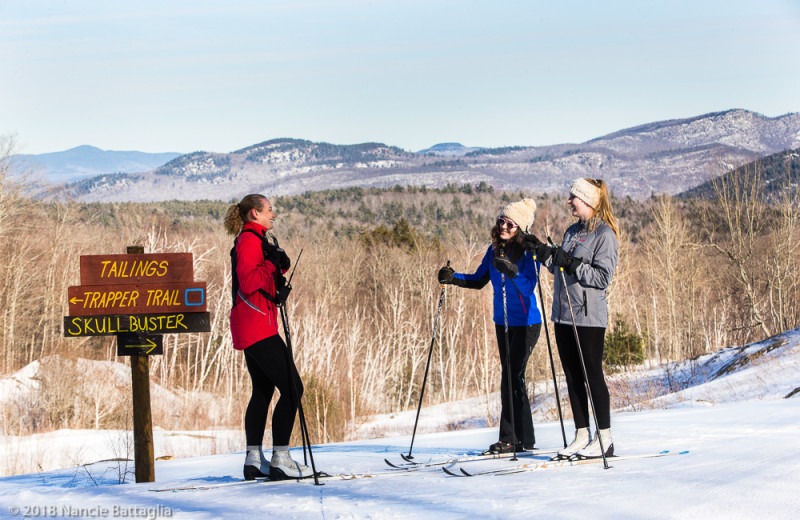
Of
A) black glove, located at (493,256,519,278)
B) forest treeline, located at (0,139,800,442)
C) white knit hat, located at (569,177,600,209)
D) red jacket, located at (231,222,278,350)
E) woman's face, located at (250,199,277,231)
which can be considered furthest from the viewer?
forest treeline, located at (0,139,800,442)

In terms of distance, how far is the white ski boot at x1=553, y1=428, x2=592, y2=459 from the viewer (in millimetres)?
5115

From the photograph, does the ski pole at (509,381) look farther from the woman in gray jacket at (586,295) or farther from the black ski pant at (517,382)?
the woman in gray jacket at (586,295)

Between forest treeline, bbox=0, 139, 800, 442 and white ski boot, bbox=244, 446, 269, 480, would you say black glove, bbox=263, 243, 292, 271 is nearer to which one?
white ski boot, bbox=244, 446, 269, 480

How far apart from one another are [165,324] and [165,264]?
443 millimetres

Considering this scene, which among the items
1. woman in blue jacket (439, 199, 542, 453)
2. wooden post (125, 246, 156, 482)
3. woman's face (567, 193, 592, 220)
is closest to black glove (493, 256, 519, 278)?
woman in blue jacket (439, 199, 542, 453)

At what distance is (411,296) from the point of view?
49.2 metres

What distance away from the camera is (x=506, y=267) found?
5.29 meters

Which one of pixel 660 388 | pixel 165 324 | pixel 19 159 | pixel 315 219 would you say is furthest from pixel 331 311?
pixel 315 219

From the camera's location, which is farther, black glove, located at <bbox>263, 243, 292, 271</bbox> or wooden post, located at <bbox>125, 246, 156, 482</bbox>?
wooden post, located at <bbox>125, 246, 156, 482</bbox>

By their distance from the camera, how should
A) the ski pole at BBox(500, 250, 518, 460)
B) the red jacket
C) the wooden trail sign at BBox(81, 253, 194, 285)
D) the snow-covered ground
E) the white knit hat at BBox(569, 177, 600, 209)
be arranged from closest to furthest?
1. the snow-covered ground
2. the red jacket
3. the white knit hat at BBox(569, 177, 600, 209)
4. the ski pole at BBox(500, 250, 518, 460)
5. the wooden trail sign at BBox(81, 253, 194, 285)

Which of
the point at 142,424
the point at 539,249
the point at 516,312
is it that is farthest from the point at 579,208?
the point at 142,424

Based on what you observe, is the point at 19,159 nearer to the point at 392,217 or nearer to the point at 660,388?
the point at 660,388

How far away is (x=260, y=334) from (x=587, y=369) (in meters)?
2.14

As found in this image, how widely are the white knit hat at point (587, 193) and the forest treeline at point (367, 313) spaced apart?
29.2 ft
